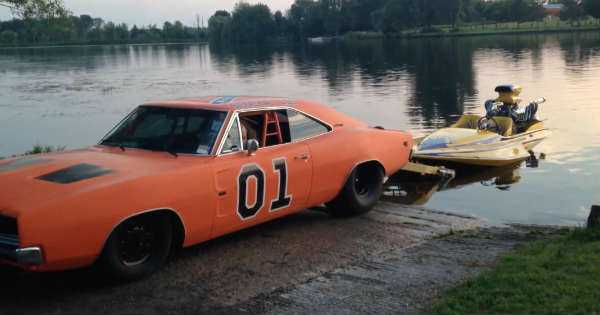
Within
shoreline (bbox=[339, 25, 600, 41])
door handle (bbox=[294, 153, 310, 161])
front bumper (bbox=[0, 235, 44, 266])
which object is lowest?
front bumper (bbox=[0, 235, 44, 266])

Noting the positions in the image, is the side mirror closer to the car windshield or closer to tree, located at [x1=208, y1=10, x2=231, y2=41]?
the car windshield

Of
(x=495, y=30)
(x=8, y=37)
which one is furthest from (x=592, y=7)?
(x=8, y=37)

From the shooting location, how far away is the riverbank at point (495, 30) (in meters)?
114

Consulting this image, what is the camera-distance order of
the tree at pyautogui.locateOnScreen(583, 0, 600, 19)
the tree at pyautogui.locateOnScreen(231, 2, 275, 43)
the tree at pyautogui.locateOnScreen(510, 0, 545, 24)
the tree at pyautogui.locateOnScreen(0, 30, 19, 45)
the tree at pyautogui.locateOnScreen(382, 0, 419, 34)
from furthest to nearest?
1. the tree at pyautogui.locateOnScreen(231, 2, 275, 43)
2. the tree at pyautogui.locateOnScreen(0, 30, 19, 45)
3. the tree at pyautogui.locateOnScreen(510, 0, 545, 24)
4. the tree at pyautogui.locateOnScreen(382, 0, 419, 34)
5. the tree at pyautogui.locateOnScreen(583, 0, 600, 19)

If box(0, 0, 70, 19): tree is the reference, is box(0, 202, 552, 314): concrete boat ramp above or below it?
below

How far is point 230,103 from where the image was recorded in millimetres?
7215

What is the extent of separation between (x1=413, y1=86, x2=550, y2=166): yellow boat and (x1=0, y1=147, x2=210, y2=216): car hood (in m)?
9.20

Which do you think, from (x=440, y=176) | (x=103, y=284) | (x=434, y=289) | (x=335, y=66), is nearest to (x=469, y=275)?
(x=434, y=289)

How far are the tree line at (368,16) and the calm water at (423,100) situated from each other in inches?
2272

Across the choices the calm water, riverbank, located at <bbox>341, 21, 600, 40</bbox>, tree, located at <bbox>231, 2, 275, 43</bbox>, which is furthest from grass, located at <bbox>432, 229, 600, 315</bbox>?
tree, located at <bbox>231, 2, 275, 43</bbox>

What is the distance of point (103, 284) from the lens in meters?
5.68

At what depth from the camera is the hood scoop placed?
5.66m

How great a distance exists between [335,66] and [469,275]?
53.5 meters

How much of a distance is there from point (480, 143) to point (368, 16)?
127 metres
